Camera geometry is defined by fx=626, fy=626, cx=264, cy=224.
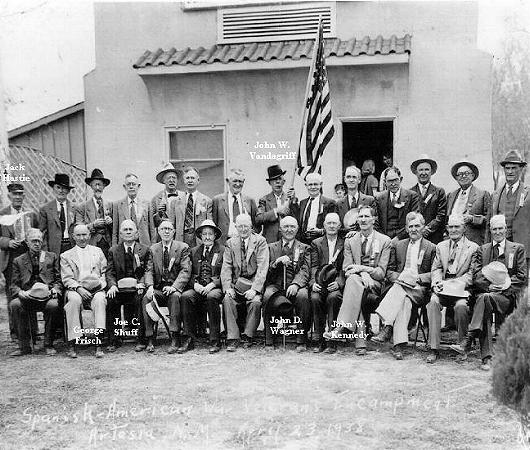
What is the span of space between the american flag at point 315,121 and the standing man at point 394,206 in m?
0.84

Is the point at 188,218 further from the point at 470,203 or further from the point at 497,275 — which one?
the point at 497,275

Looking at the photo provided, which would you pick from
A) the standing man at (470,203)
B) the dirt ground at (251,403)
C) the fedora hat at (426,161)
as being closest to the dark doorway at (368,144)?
the fedora hat at (426,161)

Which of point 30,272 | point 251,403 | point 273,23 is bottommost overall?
point 251,403

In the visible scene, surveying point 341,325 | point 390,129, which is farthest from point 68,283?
point 390,129

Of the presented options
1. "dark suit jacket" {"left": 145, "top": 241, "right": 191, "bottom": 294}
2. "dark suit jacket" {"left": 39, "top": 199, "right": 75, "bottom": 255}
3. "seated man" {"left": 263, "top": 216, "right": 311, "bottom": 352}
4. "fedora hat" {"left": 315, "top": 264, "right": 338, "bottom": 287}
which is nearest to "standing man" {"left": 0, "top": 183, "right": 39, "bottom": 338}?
"dark suit jacket" {"left": 39, "top": 199, "right": 75, "bottom": 255}

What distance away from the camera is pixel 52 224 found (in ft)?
23.5

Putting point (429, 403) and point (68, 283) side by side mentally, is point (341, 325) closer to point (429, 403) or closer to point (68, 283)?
point (429, 403)

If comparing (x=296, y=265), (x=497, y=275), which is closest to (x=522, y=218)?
(x=497, y=275)

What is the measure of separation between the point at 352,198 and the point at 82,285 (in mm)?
3067

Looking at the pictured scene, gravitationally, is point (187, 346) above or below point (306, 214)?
below

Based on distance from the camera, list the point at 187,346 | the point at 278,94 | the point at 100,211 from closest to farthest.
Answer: the point at 187,346
the point at 100,211
the point at 278,94

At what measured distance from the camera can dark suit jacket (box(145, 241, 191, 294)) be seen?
262 inches

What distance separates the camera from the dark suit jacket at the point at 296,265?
21.5 ft

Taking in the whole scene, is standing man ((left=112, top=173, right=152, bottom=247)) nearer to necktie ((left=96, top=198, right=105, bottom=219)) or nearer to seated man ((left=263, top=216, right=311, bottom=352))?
necktie ((left=96, top=198, right=105, bottom=219))
